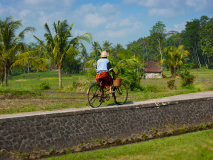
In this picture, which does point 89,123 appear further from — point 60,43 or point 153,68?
point 153,68

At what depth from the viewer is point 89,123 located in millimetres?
9219

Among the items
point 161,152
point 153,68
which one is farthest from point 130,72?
point 153,68

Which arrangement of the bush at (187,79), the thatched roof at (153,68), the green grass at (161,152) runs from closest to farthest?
the green grass at (161,152) → the bush at (187,79) → the thatched roof at (153,68)

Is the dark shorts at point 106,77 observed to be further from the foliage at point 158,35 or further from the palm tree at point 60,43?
the foliage at point 158,35

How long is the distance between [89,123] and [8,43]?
19138mm

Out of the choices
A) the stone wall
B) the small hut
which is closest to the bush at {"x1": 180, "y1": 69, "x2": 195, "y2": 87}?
the stone wall

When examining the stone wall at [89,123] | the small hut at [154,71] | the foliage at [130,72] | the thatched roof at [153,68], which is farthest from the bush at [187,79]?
the thatched roof at [153,68]

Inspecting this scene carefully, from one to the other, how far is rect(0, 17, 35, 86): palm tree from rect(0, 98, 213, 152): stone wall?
1806 centimetres

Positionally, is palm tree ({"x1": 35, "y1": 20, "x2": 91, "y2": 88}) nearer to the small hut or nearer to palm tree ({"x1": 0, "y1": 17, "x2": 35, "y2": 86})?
palm tree ({"x1": 0, "y1": 17, "x2": 35, "y2": 86})

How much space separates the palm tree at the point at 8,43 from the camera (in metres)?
25.0

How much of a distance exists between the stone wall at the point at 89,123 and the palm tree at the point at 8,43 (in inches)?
711

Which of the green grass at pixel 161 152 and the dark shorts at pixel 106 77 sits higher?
the dark shorts at pixel 106 77

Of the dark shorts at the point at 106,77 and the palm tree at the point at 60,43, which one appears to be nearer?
the dark shorts at the point at 106,77

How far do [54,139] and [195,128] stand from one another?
681cm
